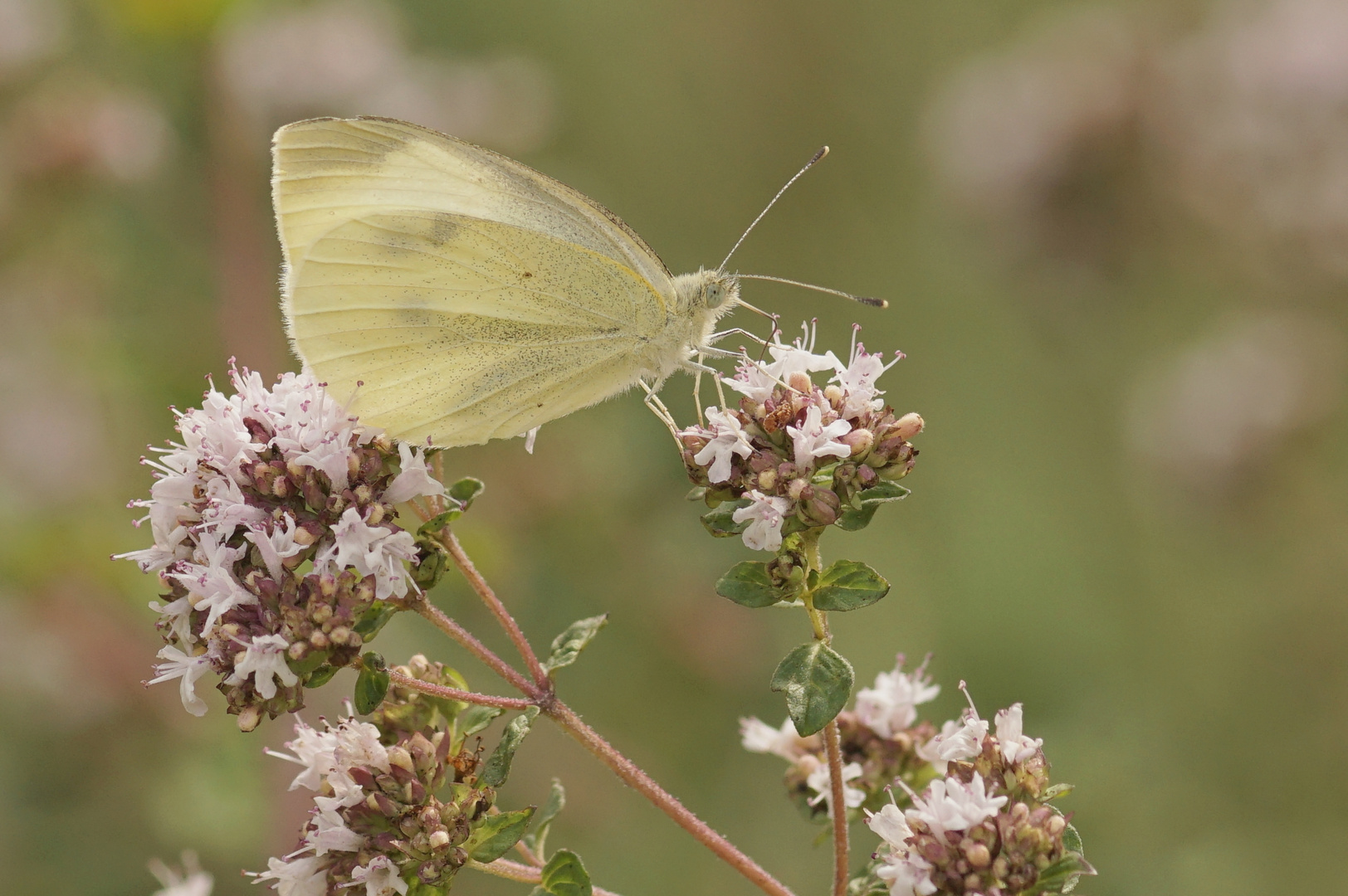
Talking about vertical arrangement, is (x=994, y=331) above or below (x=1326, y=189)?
above

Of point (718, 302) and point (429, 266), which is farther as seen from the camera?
point (718, 302)

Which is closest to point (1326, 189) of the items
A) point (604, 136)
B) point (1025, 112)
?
point (1025, 112)

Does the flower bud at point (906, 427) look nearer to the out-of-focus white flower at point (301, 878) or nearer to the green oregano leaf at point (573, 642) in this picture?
the green oregano leaf at point (573, 642)

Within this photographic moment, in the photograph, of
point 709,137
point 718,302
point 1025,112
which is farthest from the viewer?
point 709,137

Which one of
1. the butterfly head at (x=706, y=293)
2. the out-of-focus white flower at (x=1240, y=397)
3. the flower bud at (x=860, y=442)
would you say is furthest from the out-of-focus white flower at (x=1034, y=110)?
the flower bud at (x=860, y=442)

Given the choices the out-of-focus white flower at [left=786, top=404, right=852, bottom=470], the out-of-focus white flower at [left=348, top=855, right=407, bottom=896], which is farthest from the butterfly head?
the out-of-focus white flower at [left=348, top=855, right=407, bottom=896]

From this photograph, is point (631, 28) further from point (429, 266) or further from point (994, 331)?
point (429, 266)
